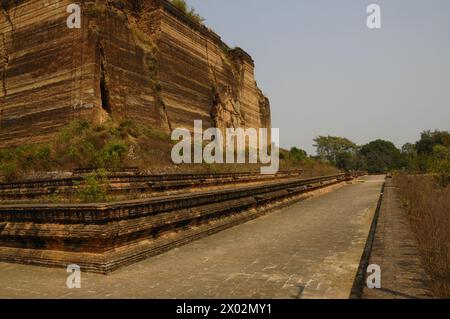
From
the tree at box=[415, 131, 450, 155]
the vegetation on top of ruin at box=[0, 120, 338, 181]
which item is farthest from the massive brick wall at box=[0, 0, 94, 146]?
the tree at box=[415, 131, 450, 155]

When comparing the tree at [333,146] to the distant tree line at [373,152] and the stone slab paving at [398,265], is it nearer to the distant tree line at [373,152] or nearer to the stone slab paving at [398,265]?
the distant tree line at [373,152]

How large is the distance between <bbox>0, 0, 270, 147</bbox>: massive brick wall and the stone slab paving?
1354 cm

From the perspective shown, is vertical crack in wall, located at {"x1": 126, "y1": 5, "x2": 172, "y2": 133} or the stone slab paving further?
vertical crack in wall, located at {"x1": 126, "y1": 5, "x2": 172, "y2": 133}

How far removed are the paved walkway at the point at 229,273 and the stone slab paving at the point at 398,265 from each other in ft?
1.13

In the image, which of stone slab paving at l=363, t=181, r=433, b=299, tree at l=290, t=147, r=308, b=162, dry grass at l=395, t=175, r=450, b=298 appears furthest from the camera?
tree at l=290, t=147, r=308, b=162

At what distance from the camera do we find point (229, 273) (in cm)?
393

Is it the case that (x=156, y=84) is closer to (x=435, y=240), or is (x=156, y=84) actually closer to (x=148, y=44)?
(x=148, y=44)

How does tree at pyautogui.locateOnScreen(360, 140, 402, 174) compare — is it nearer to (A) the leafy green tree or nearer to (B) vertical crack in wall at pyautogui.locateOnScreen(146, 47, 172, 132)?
(A) the leafy green tree

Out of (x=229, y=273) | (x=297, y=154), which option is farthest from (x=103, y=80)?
(x=297, y=154)

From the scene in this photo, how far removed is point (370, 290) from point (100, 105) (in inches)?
595

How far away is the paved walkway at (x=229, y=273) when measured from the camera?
3342 mm

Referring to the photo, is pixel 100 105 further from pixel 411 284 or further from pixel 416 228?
pixel 411 284

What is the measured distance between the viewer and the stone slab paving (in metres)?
2.58
